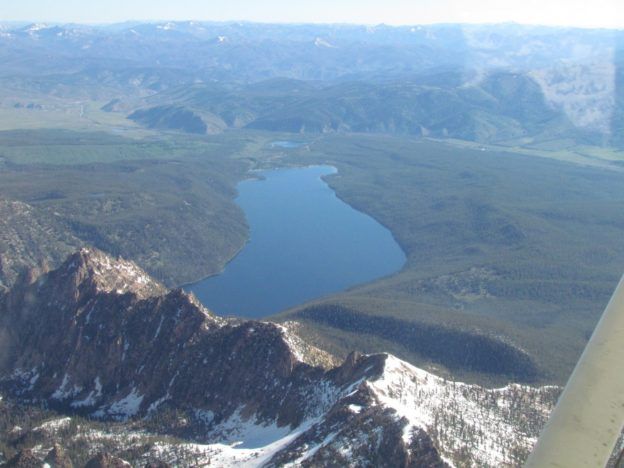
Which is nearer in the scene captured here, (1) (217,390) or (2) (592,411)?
(2) (592,411)

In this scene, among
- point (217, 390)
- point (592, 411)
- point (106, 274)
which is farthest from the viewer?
point (106, 274)

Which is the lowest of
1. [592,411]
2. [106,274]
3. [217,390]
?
[217,390]

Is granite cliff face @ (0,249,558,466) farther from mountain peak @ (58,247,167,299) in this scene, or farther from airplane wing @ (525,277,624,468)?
airplane wing @ (525,277,624,468)

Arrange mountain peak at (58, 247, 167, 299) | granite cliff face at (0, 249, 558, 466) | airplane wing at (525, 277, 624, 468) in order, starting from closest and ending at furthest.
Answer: airplane wing at (525, 277, 624, 468)
granite cliff face at (0, 249, 558, 466)
mountain peak at (58, 247, 167, 299)

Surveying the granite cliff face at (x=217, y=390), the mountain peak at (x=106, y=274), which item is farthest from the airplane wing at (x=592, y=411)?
the mountain peak at (x=106, y=274)

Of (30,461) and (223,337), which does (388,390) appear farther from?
(30,461)

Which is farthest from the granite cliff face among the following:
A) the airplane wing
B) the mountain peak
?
the airplane wing

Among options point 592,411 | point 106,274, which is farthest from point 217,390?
point 592,411

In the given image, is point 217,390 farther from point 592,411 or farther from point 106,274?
point 592,411

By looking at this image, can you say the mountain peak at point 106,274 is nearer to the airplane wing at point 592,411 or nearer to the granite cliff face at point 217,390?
the granite cliff face at point 217,390
